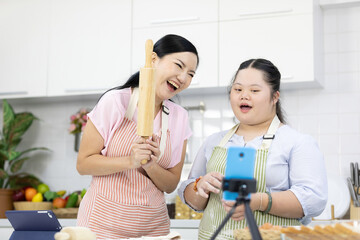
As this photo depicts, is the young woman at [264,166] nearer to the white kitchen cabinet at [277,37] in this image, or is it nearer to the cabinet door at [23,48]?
the white kitchen cabinet at [277,37]

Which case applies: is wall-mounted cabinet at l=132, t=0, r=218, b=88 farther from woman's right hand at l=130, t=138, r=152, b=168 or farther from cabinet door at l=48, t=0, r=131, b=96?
woman's right hand at l=130, t=138, r=152, b=168

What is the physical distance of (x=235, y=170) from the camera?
0.82 metres

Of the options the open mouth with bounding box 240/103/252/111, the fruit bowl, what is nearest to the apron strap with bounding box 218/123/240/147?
the open mouth with bounding box 240/103/252/111

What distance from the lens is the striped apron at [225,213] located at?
4.70ft

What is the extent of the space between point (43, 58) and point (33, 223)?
2.21 metres

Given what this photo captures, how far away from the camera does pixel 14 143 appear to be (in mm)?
3471

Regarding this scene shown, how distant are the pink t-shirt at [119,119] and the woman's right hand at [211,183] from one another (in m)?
0.39

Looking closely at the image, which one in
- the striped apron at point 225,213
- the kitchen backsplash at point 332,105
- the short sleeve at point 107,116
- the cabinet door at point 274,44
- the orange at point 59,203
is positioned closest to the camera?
the striped apron at point 225,213

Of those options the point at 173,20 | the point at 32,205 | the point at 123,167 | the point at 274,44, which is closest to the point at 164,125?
the point at 123,167

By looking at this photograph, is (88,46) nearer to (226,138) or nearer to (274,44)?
(274,44)

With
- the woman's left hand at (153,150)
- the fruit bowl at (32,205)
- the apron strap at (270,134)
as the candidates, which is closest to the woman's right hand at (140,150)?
the woman's left hand at (153,150)

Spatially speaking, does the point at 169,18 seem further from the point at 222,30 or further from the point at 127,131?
the point at 127,131

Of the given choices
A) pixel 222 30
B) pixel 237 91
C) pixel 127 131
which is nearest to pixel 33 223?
pixel 127 131

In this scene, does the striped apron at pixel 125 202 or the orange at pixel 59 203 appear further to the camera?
the orange at pixel 59 203
